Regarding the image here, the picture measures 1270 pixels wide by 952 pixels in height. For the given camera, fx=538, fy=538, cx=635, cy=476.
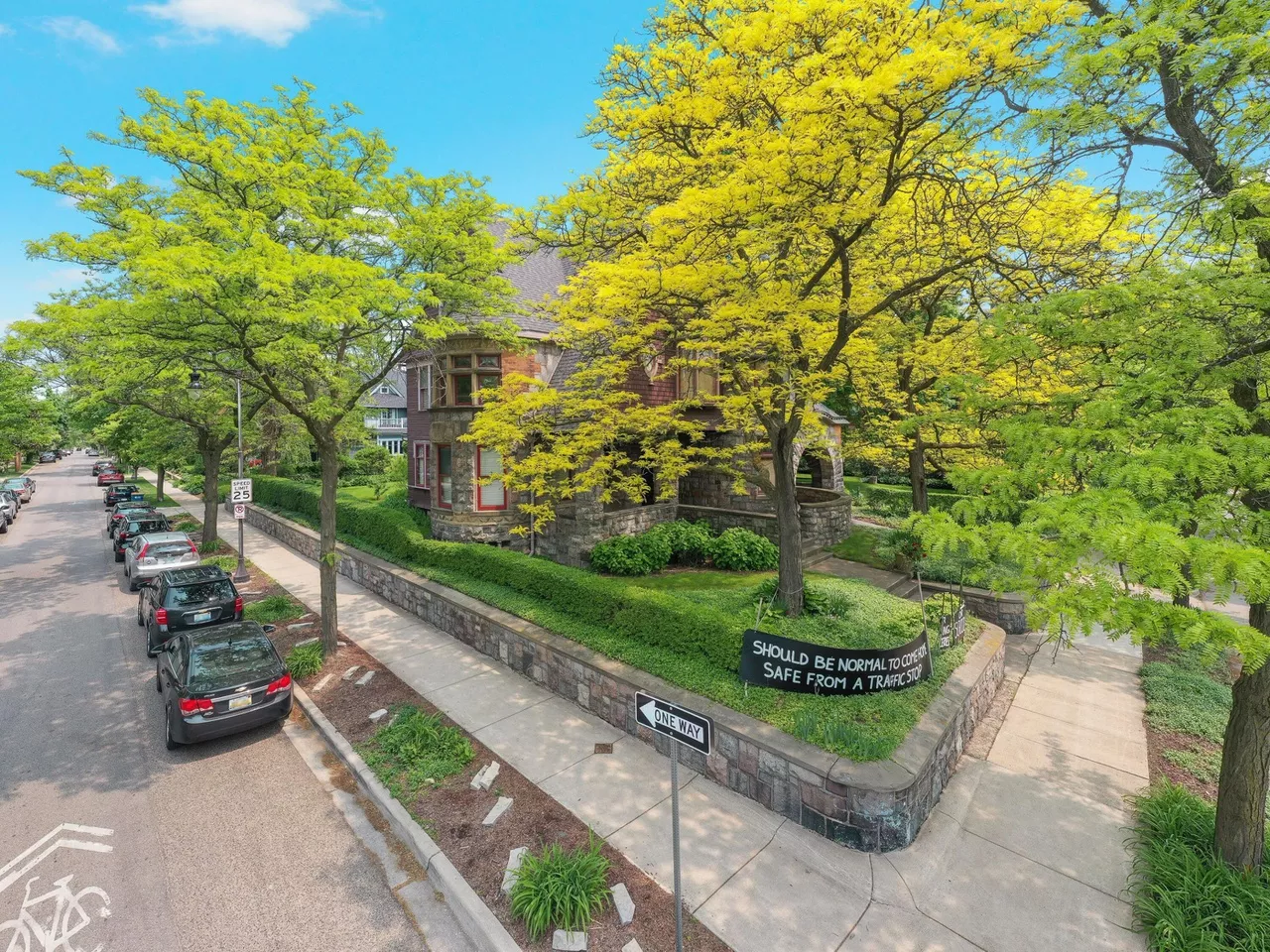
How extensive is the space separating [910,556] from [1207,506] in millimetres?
12137

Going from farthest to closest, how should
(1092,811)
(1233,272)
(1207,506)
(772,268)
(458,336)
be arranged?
(458,336), (772,268), (1092,811), (1233,272), (1207,506)

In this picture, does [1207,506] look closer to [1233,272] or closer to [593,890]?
[1233,272]

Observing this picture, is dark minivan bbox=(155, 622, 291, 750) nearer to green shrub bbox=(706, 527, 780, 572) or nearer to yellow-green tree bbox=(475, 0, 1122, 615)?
yellow-green tree bbox=(475, 0, 1122, 615)

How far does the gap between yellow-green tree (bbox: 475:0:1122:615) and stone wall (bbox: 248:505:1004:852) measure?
313 cm

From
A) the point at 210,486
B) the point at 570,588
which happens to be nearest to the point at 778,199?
the point at 570,588

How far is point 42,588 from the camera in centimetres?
1619

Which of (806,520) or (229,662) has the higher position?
(806,520)

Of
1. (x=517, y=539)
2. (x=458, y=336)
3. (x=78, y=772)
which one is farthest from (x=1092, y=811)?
(x=458, y=336)

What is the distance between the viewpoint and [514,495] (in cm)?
1764

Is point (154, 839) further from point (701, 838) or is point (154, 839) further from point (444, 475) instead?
point (444, 475)

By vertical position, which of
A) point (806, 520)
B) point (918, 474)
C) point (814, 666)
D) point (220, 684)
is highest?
point (918, 474)

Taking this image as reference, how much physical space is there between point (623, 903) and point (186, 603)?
1121 cm

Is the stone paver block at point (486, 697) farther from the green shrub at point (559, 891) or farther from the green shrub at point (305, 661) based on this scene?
the green shrub at point (559, 891)

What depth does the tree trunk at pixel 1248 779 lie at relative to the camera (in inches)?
210
